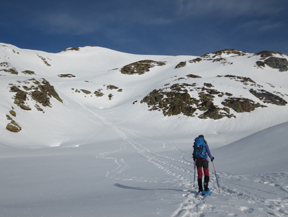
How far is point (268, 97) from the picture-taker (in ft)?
106

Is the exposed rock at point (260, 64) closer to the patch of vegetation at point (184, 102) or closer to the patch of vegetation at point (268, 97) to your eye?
the patch of vegetation at point (268, 97)

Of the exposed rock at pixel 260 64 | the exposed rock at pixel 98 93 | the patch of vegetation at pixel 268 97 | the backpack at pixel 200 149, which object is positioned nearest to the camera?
the backpack at pixel 200 149

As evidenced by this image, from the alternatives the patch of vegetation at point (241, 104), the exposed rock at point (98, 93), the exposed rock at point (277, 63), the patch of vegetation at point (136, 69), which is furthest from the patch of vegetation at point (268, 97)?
the patch of vegetation at point (136, 69)

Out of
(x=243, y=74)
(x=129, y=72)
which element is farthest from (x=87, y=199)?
(x=129, y=72)

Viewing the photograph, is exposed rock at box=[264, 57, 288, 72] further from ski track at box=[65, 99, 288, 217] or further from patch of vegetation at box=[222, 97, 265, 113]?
ski track at box=[65, 99, 288, 217]

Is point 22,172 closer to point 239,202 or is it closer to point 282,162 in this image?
point 239,202

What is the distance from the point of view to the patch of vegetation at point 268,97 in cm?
3116

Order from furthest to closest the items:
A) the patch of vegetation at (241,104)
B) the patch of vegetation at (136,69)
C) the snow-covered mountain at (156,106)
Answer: the patch of vegetation at (136,69)
the patch of vegetation at (241,104)
the snow-covered mountain at (156,106)

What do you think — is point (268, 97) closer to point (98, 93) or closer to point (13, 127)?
point (98, 93)

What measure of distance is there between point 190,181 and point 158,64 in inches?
2893

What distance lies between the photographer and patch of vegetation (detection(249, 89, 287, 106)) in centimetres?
3116

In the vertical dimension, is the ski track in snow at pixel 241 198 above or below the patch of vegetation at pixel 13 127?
below

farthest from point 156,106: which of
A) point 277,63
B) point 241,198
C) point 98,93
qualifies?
point 277,63

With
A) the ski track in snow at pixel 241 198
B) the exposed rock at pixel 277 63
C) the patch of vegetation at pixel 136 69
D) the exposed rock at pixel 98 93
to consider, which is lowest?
the ski track in snow at pixel 241 198
